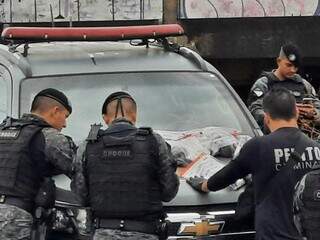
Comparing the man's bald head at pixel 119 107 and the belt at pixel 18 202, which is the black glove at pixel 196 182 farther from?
the belt at pixel 18 202

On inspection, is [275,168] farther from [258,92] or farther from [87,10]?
[87,10]

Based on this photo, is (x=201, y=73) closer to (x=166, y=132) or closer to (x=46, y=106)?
(x=166, y=132)

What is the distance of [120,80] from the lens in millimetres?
5527

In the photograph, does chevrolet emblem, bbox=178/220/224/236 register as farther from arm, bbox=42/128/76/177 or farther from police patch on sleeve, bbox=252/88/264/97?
police patch on sleeve, bbox=252/88/264/97

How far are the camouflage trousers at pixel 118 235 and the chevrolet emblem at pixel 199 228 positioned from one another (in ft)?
0.68

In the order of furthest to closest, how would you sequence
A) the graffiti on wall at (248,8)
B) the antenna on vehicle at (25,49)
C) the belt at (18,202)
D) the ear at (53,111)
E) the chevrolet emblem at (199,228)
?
the graffiti on wall at (248,8)
the antenna on vehicle at (25,49)
the ear at (53,111)
the belt at (18,202)
the chevrolet emblem at (199,228)

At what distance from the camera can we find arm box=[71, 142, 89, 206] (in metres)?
4.32

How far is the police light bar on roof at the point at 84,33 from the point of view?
5395 millimetres

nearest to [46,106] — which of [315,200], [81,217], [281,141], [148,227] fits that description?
[81,217]

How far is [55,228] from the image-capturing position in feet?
14.8

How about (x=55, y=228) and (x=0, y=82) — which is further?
(x=0, y=82)

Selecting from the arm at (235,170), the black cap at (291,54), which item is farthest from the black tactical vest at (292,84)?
the arm at (235,170)

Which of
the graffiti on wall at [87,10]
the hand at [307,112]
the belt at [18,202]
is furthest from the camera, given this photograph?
the graffiti on wall at [87,10]

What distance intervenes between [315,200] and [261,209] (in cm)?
41
